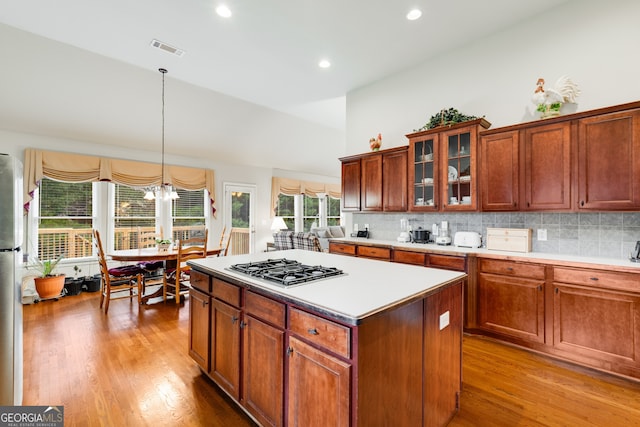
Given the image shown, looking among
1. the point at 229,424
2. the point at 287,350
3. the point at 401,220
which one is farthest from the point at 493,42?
the point at 229,424

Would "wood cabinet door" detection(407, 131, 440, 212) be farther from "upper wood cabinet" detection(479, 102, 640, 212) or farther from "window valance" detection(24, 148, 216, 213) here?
"window valance" detection(24, 148, 216, 213)

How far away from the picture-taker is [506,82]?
3.43 m

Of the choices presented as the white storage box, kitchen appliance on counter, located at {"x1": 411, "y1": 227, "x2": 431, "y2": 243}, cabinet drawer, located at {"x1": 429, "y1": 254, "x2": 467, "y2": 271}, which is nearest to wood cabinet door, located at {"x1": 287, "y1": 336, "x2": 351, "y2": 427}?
cabinet drawer, located at {"x1": 429, "y1": 254, "x2": 467, "y2": 271}

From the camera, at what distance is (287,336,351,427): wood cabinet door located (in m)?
Answer: 1.25

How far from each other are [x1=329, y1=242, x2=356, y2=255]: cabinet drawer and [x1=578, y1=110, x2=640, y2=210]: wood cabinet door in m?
2.54

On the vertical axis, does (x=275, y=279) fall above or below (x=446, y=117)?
below

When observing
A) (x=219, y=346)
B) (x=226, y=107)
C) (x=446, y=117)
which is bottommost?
(x=219, y=346)

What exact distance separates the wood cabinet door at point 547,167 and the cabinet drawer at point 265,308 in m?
2.74

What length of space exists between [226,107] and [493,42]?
4339mm

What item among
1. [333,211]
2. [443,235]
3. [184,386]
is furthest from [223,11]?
[333,211]

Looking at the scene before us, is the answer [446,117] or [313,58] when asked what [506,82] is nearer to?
[446,117]

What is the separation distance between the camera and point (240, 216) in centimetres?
746

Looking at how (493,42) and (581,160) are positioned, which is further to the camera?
(493,42)

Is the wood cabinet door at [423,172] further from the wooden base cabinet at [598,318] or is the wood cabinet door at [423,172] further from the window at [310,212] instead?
the window at [310,212]
